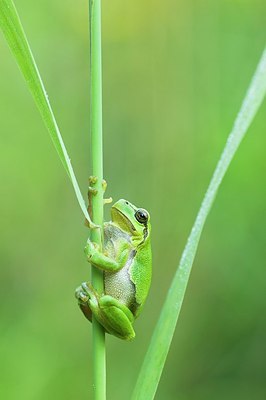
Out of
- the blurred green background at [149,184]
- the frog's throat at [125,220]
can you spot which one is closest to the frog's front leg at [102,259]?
the frog's throat at [125,220]

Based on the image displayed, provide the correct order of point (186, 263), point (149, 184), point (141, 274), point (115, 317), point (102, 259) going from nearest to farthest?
point (186, 263), point (102, 259), point (115, 317), point (141, 274), point (149, 184)

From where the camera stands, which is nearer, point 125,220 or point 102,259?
point 102,259

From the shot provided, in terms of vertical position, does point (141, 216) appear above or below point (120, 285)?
above

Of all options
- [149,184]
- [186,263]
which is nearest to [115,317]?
[186,263]

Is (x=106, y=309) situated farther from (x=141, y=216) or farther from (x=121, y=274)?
(x=141, y=216)

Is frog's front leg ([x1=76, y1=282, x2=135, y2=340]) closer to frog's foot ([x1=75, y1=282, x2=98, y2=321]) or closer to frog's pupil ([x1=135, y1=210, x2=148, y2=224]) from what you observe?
frog's foot ([x1=75, y1=282, x2=98, y2=321])

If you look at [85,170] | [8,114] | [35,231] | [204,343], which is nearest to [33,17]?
[8,114]
